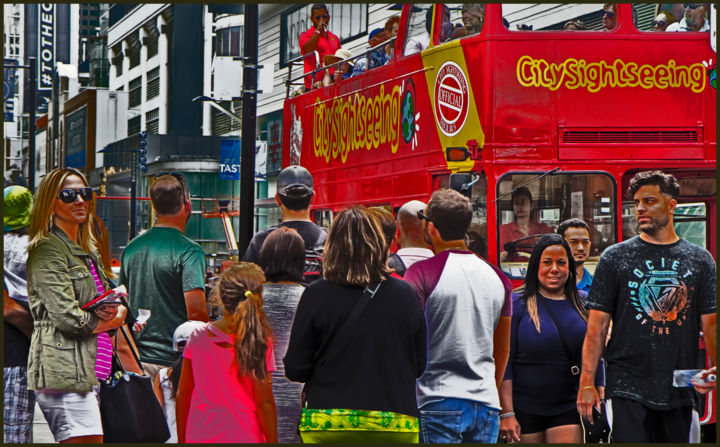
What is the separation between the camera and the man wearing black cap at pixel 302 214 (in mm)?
6879

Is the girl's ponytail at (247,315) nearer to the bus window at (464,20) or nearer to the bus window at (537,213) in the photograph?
the bus window at (537,213)

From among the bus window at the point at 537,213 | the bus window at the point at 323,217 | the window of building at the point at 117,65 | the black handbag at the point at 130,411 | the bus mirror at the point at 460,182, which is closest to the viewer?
the black handbag at the point at 130,411

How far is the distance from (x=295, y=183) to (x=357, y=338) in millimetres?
2556

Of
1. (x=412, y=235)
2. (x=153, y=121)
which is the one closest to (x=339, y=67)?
(x=412, y=235)

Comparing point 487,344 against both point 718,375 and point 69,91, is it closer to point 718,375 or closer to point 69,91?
point 718,375

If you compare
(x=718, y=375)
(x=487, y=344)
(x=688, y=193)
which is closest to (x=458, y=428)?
(x=487, y=344)

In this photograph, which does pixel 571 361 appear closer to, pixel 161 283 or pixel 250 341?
pixel 250 341

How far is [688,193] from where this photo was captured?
11414 mm

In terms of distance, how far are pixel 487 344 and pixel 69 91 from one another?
226ft

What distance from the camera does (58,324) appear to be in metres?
5.53

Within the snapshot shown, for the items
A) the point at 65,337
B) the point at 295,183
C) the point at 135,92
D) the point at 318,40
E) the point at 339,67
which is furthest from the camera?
the point at 135,92

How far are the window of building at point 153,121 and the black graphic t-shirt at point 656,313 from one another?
4523 cm

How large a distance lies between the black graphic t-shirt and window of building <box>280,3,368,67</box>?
19.8m

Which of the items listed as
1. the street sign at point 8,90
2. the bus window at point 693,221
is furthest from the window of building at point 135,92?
the bus window at point 693,221
